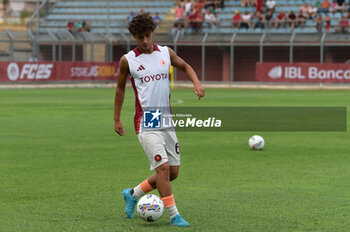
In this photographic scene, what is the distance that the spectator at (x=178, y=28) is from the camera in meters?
48.5

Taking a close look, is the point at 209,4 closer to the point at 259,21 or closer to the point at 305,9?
the point at 259,21

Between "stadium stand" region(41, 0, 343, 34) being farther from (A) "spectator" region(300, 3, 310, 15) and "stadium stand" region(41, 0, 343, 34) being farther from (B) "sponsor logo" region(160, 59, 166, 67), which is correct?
(B) "sponsor logo" region(160, 59, 166, 67)

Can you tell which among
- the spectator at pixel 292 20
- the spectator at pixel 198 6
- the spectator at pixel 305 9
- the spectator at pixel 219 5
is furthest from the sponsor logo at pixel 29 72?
the spectator at pixel 305 9

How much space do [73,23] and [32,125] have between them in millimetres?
34474

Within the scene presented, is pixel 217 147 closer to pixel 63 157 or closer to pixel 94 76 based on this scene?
pixel 63 157

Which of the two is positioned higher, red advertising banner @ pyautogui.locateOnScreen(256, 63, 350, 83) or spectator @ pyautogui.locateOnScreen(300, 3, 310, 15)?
spectator @ pyautogui.locateOnScreen(300, 3, 310, 15)

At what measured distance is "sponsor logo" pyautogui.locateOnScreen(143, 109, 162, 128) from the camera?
7.00 m

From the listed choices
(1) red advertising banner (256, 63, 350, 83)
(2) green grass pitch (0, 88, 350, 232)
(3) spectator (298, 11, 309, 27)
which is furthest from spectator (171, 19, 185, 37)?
(2) green grass pitch (0, 88, 350, 232)

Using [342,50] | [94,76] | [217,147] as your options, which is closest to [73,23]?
[94,76]

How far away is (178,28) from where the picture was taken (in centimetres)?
4875

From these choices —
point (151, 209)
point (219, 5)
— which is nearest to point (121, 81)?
point (151, 209)

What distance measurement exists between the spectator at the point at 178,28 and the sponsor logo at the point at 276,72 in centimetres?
708

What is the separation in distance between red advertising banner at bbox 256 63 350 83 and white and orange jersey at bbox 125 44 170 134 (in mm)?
37345

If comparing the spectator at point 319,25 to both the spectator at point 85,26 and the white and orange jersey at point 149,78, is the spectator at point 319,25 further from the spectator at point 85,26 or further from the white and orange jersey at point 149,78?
the white and orange jersey at point 149,78
